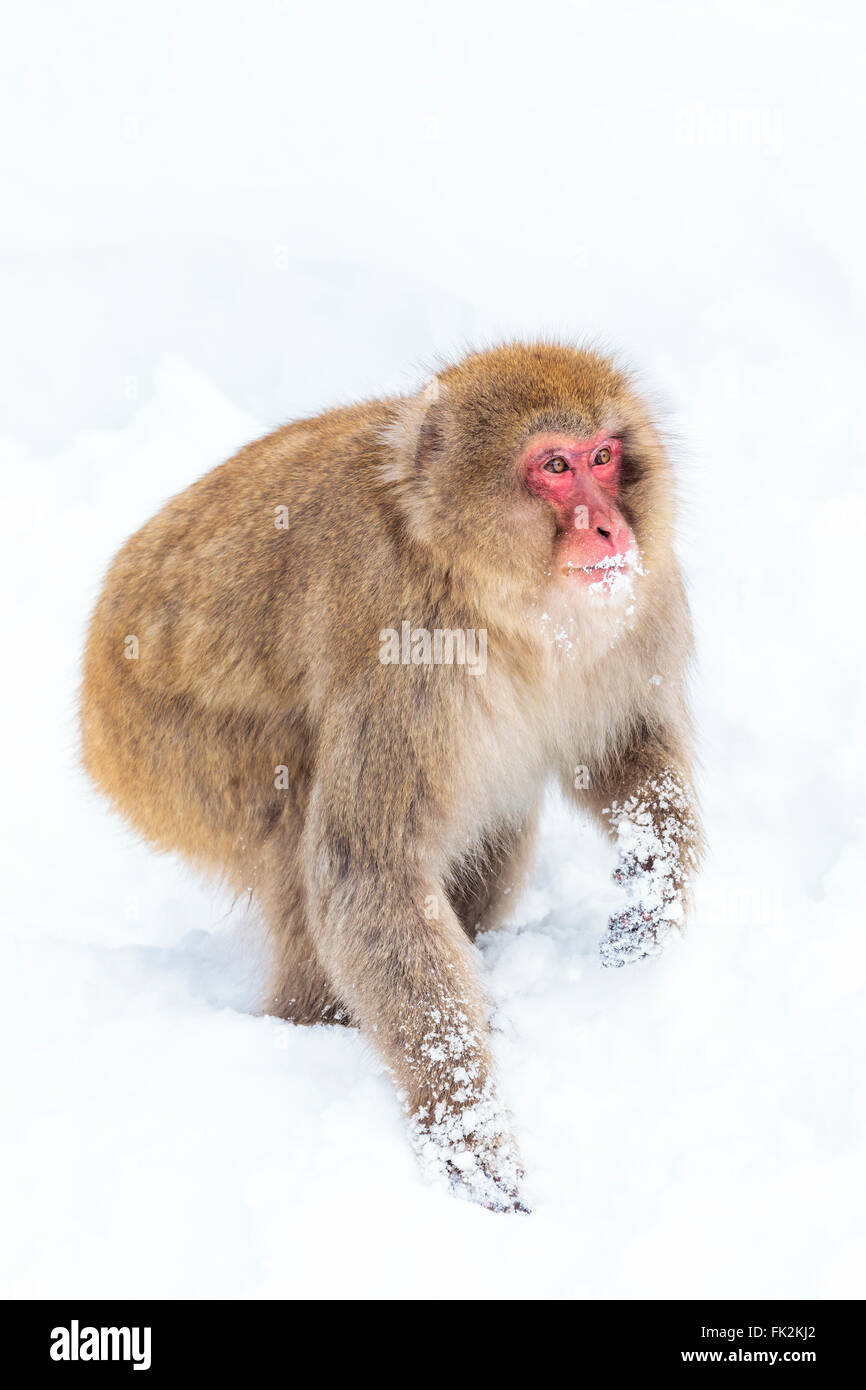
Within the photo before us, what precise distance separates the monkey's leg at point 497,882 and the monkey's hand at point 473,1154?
42.4 inches

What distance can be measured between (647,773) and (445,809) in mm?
795

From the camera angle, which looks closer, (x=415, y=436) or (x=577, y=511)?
(x=577, y=511)

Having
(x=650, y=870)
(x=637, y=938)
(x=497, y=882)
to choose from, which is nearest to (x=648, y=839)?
(x=650, y=870)

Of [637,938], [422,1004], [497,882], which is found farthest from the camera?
[497,882]

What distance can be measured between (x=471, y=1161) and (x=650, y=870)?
1.01 metres

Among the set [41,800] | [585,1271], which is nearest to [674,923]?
[585,1271]

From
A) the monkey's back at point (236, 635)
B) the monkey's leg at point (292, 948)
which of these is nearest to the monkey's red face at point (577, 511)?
the monkey's back at point (236, 635)

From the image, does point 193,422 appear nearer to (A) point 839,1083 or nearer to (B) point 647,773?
(B) point 647,773

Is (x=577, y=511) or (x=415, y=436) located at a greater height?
(x=415, y=436)

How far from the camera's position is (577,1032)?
346 cm

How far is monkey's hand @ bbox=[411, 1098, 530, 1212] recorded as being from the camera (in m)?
3.01

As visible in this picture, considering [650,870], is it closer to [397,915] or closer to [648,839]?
[648,839]

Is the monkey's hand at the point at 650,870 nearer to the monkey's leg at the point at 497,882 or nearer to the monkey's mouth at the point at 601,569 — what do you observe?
the monkey's leg at the point at 497,882

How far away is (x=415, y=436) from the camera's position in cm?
337
